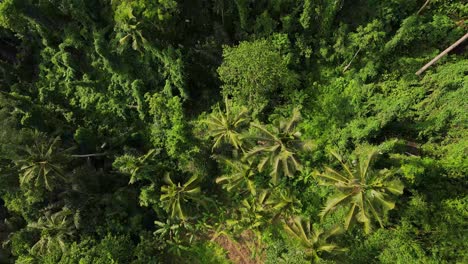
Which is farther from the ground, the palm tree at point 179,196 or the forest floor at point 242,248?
the palm tree at point 179,196

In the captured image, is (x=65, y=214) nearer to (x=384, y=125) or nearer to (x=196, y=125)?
(x=196, y=125)

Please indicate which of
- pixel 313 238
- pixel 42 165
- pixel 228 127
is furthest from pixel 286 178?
pixel 42 165

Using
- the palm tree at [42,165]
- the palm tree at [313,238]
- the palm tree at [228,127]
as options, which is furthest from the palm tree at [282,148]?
the palm tree at [42,165]

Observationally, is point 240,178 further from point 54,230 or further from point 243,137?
point 54,230

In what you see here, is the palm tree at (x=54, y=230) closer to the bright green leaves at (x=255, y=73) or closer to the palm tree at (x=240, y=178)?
the palm tree at (x=240, y=178)

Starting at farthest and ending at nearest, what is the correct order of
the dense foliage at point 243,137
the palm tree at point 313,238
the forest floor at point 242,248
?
1. the forest floor at point 242,248
2. the dense foliage at point 243,137
3. the palm tree at point 313,238

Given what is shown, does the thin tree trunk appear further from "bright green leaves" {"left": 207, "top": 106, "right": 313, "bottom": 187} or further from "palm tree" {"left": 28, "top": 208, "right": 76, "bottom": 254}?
"palm tree" {"left": 28, "top": 208, "right": 76, "bottom": 254}

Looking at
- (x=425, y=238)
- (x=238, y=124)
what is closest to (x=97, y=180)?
(x=238, y=124)
